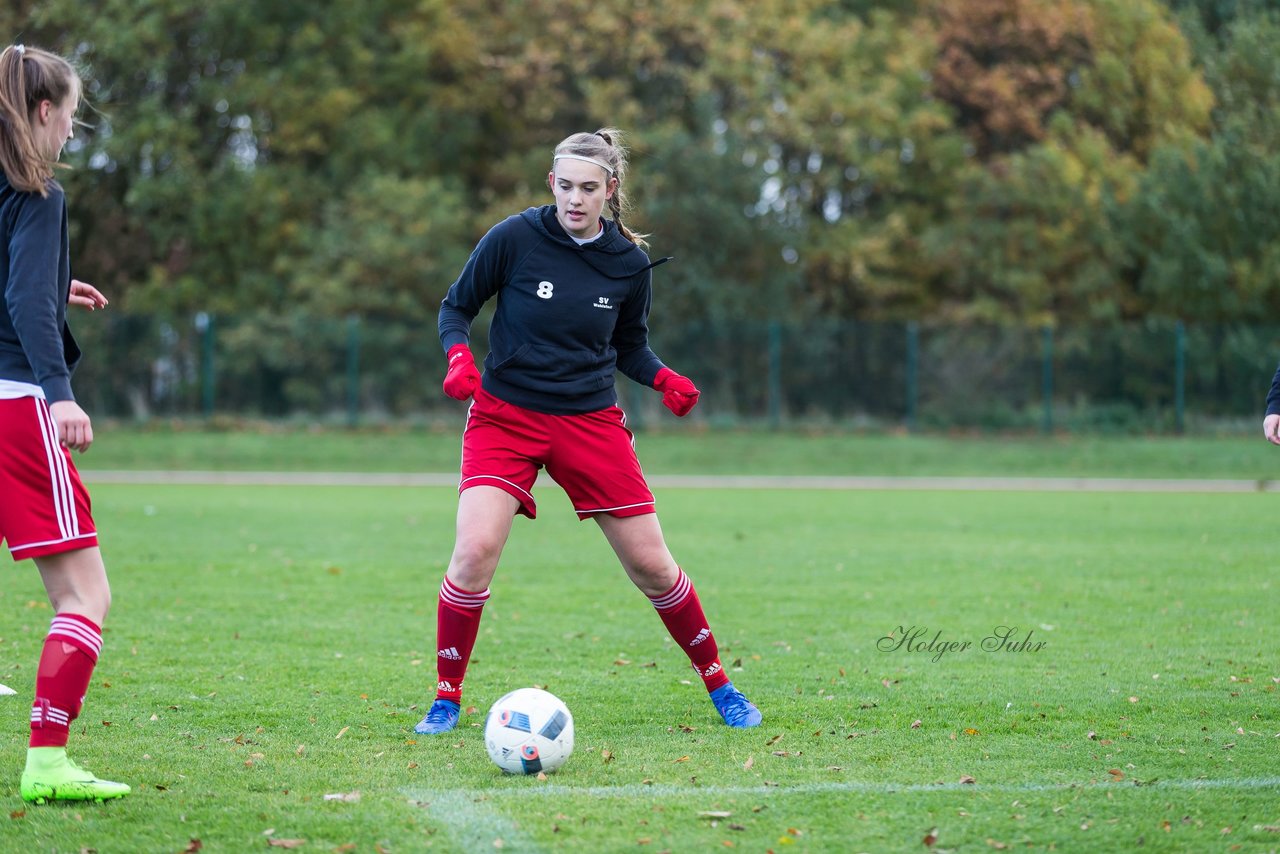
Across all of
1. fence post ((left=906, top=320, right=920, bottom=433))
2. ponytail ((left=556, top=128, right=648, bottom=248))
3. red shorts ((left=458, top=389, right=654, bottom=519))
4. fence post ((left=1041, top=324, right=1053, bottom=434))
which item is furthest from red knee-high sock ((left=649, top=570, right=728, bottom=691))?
fence post ((left=1041, top=324, right=1053, bottom=434))

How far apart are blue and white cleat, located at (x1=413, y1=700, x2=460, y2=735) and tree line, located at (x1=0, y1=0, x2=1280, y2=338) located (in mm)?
24435

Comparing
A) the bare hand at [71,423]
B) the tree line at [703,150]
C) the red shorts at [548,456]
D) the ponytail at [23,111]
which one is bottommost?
the red shorts at [548,456]

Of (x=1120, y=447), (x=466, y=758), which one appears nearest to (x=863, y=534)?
(x=466, y=758)

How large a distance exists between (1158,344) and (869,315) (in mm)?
7212

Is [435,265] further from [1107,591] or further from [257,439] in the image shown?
[1107,591]

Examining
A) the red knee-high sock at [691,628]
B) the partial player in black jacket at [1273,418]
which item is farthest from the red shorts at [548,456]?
the partial player in black jacket at [1273,418]

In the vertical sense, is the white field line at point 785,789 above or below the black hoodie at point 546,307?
below

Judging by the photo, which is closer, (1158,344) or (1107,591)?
(1107,591)

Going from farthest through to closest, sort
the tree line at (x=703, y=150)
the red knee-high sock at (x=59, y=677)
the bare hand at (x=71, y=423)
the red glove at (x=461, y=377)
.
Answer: the tree line at (x=703, y=150), the red glove at (x=461, y=377), the red knee-high sock at (x=59, y=677), the bare hand at (x=71, y=423)

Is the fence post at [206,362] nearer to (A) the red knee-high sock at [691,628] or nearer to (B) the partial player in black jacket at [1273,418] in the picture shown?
(A) the red knee-high sock at [691,628]

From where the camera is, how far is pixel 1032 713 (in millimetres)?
5691

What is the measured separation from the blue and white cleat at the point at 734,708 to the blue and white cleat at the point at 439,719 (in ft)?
3.32

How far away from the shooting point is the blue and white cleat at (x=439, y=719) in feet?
17.4

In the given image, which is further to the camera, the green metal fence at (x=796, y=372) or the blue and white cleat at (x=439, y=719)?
the green metal fence at (x=796, y=372)
